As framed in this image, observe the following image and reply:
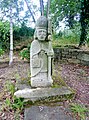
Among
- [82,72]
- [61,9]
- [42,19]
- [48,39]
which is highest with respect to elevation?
[61,9]

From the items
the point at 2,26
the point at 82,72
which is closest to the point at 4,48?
the point at 2,26

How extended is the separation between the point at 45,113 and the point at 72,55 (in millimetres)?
4183

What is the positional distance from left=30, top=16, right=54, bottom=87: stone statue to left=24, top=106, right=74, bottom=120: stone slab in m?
0.65

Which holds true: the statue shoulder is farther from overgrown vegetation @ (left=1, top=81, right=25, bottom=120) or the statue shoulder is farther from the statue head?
overgrown vegetation @ (left=1, top=81, right=25, bottom=120)

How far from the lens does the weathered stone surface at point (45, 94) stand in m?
3.25

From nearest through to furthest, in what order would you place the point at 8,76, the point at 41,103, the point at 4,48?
the point at 41,103
the point at 8,76
the point at 4,48

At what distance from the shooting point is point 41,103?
321 centimetres

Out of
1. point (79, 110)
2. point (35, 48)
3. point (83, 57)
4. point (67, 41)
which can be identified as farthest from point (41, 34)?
point (67, 41)

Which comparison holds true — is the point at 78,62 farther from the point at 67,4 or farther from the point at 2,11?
the point at 2,11

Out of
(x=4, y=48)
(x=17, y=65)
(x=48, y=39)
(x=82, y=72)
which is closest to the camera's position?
(x=48, y=39)

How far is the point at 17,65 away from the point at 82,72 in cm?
230

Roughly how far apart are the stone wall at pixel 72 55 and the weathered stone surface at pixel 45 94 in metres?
3.20

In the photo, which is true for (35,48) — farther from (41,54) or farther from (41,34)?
(41,34)

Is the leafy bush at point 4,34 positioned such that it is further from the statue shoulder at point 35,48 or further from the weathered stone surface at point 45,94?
the weathered stone surface at point 45,94
